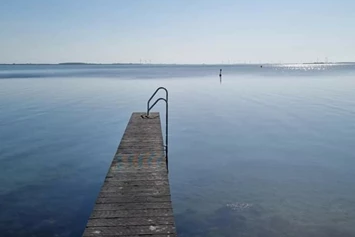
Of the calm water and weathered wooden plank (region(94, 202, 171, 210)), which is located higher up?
weathered wooden plank (region(94, 202, 171, 210))

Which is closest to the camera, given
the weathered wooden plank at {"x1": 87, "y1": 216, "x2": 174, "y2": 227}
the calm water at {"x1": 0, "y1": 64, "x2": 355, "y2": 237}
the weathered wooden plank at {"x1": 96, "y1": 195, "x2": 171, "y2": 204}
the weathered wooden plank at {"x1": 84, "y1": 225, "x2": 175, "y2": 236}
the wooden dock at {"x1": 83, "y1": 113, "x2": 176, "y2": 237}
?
the weathered wooden plank at {"x1": 84, "y1": 225, "x2": 175, "y2": 236}

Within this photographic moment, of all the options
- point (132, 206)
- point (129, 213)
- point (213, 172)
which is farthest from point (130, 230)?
point (213, 172)

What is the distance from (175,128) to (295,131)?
844 centimetres

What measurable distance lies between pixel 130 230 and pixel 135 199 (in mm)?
1648

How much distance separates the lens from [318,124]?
24.0 m

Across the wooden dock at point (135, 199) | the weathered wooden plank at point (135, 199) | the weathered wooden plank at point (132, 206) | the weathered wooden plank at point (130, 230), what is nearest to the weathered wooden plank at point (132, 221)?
the wooden dock at point (135, 199)

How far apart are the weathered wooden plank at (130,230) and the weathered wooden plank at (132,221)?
13cm

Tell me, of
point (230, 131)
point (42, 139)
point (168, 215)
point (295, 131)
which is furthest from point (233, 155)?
point (42, 139)

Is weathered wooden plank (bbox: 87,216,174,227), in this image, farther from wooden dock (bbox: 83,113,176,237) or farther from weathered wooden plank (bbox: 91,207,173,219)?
weathered wooden plank (bbox: 91,207,173,219)

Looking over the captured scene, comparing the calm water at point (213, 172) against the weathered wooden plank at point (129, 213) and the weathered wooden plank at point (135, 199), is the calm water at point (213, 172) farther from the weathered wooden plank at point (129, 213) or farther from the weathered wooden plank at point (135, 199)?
the weathered wooden plank at point (129, 213)

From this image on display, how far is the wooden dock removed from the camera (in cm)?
693

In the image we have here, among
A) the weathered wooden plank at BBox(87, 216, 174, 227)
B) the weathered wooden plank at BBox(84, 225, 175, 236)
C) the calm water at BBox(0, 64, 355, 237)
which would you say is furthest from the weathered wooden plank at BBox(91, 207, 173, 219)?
the calm water at BBox(0, 64, 355, 237)

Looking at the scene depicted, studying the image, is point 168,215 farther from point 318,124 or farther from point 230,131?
point 318,124

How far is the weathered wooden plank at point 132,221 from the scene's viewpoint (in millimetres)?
7102
